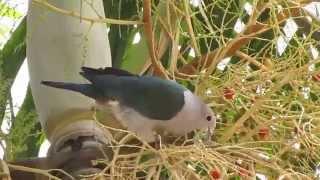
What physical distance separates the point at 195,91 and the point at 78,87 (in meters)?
0.11

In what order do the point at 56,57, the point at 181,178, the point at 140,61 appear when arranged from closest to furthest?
the point at 181,178 → the point at 56,57 → the point at 140,61

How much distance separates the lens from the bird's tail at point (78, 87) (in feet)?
2.02

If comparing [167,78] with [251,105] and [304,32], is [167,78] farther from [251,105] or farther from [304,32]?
[304,32]

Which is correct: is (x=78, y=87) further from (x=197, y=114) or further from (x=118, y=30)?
(x=118, y=30)

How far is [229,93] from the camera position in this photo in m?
0.64

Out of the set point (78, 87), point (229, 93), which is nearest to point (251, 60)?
point (229, 93)

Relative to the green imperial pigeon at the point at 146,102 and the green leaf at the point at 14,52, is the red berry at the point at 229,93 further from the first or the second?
the green leaf at the point at 14,52

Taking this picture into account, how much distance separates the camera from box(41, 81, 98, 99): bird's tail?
2.02 ft

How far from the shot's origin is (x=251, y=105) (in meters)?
0.64

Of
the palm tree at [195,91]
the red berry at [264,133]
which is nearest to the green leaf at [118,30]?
the palm tree at [195,91]

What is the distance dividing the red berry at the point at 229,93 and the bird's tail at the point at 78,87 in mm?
112

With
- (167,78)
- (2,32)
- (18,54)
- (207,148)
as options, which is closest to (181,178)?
(207,148)

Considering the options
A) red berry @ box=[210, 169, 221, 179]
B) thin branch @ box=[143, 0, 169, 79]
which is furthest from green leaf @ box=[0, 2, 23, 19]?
red berry @ box=[210, 169, 221, 179]

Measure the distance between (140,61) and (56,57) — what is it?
0.17 meters
